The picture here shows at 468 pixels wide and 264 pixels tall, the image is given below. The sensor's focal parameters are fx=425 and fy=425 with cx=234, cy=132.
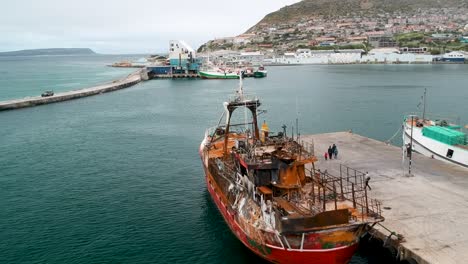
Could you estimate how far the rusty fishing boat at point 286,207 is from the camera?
18297 mm

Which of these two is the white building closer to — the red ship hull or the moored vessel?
the moored vessel

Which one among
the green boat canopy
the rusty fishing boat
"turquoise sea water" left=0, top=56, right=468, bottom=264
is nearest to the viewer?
the rusty fishing boat

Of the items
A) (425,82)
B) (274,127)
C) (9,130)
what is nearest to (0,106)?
(9,130)

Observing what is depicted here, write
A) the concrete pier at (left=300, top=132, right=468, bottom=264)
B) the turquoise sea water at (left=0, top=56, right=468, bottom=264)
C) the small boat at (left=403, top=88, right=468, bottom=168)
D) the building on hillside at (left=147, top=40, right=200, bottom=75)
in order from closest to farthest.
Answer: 1. the concrete pier at (left=300, top=132, right=468, bottom=264)
2. the turquoise sea water at (left=0, top=56, right=468, bottom=264)
3. the small boat at (left=403, top=88, right=468, bottom=168)
4. the building on hillside at (left=147, top=40, right=200, bottom=75)

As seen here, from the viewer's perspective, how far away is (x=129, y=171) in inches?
1539

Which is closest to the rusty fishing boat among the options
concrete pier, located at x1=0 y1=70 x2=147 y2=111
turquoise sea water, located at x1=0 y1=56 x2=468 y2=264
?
turquoise sea water, located at x1=0 y1=56 x2=468 y2=264

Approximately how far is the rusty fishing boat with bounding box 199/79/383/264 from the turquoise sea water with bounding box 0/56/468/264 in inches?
98.3

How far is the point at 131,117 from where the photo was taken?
70.3m

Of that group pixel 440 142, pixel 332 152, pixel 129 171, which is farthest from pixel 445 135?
pixel 129 171

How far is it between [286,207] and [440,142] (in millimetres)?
21435

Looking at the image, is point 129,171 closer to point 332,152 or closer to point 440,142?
point 332,152

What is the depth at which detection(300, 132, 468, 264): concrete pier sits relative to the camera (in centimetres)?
1911

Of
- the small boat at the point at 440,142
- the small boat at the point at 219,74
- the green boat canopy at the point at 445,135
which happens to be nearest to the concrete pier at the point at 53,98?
the small boat at the point at 219,74

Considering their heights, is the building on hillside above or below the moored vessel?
above
